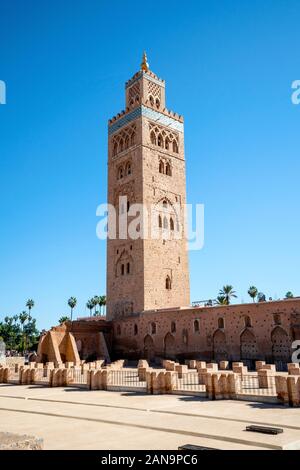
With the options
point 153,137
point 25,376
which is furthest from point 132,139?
point 25,376

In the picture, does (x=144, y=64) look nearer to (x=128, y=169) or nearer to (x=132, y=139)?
(x=132, y=139)

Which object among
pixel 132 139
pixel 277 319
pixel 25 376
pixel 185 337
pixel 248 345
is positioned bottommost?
pixel 25 376

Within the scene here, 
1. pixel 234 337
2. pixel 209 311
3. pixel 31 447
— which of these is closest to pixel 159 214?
pixel 209 311

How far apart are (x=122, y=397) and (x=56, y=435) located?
665 centimetres

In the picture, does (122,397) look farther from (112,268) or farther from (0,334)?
(0,334)

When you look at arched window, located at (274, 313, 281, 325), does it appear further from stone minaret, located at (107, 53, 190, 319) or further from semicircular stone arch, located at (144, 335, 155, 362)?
stone minaret, located at (107, 53, 190, 319)

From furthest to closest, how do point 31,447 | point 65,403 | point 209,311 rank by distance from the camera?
1. point 209,311
2. point 65,403
3. point 31,447

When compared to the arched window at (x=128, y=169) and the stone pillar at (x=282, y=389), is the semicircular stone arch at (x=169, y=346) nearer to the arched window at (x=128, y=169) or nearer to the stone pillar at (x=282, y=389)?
the arched window at (x=128, y=169)

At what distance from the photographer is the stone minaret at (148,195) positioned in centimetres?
3369

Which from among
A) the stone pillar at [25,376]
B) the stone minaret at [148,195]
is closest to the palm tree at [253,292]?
the stone minaret at [148,195]

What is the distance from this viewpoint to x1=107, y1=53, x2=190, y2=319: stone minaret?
33688 mm

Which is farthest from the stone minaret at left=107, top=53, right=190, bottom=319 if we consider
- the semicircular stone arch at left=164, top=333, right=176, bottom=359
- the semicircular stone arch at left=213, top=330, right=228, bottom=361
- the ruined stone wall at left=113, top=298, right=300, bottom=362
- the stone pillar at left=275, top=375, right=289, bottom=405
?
the stone pillar at left=275, top=375, right=289, bottom=405

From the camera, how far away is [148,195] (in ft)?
115
